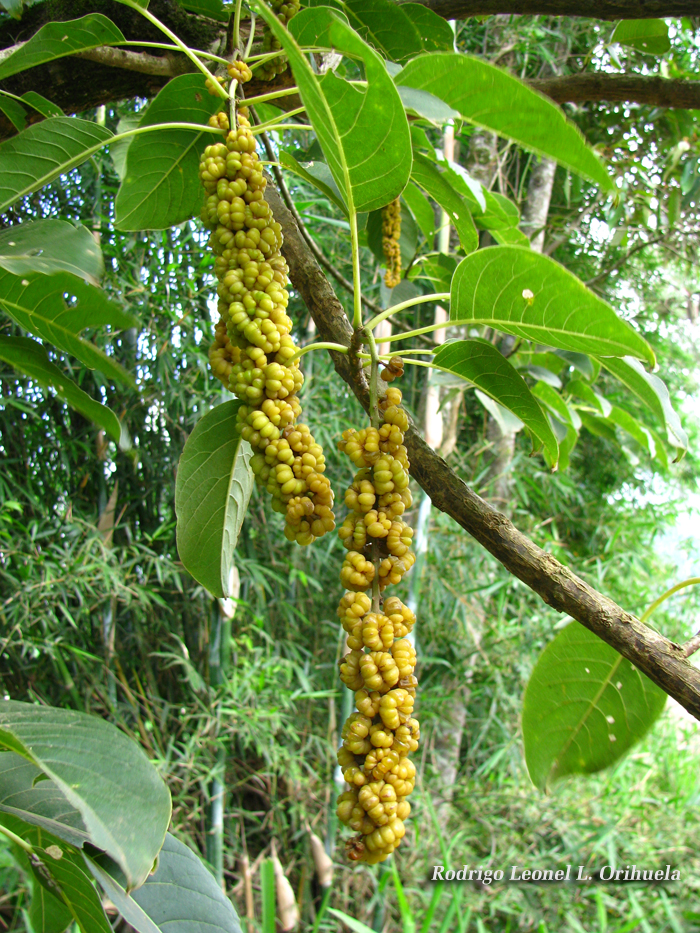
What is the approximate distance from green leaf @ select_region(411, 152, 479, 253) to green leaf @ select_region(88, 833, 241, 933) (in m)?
0.60

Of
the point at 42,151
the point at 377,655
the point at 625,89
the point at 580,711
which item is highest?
the point at 625,89

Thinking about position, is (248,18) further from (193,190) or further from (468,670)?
(468,670)

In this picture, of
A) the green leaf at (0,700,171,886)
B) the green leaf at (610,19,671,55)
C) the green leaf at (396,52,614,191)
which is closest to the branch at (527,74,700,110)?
the green leaf at (610,19,671,55)

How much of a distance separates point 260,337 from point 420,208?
535 mm

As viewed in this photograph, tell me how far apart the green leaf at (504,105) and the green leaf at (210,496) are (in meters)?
0.27

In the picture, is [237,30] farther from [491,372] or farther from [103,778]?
[103,778]

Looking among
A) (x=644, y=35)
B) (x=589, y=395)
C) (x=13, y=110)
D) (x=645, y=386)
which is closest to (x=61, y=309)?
(x=13, y=110)

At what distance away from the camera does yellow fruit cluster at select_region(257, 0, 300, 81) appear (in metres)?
0.55

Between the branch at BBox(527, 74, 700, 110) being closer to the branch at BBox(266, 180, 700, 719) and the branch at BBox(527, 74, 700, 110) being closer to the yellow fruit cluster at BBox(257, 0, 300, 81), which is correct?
the yellow fruit cluster at BBox(257, 0, 300, 81)

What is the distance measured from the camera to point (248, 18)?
26.2 inches

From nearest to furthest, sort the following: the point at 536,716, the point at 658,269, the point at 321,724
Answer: the point at 536,716 → the point at 321,724 → the point at 658,269

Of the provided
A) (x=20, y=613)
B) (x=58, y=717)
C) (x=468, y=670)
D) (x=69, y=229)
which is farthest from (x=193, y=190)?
(x=468, y=670)

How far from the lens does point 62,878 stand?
42 cm

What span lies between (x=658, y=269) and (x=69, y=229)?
118 inches
